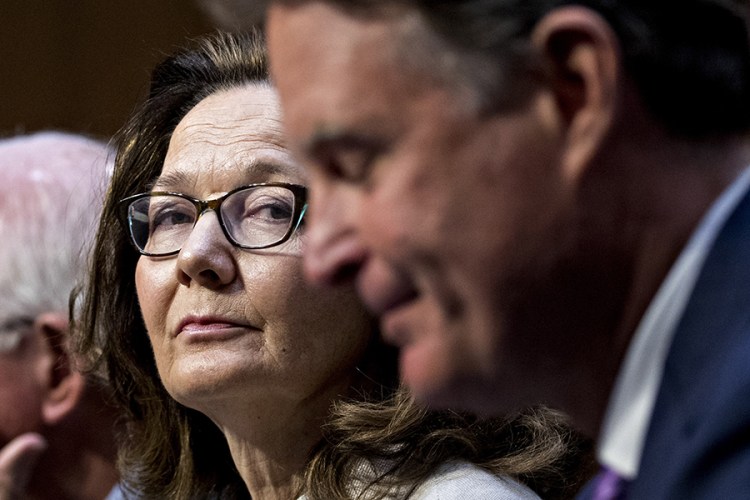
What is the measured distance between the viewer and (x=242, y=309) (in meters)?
1.90

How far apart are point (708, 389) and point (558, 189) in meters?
0.19

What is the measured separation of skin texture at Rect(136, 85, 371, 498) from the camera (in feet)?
6.19

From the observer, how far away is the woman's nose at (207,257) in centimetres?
190

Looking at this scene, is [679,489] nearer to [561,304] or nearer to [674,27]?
[561,304]

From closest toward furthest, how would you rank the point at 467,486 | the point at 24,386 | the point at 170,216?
the point at 467,486 < the point at 170,216 < the point at 24,386

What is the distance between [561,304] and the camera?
2.97ft

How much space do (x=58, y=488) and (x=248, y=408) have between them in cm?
97

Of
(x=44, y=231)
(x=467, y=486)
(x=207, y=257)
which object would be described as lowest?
(x=467, y=486)

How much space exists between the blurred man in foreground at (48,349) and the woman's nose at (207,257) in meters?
0.76

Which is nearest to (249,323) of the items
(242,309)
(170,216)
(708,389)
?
(242,309)

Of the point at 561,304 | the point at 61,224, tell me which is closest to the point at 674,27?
the point at 561,304

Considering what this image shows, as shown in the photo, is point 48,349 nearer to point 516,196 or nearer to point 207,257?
point 207,257

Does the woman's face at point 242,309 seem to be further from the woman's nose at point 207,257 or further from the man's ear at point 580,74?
the man's ear at point 580,74

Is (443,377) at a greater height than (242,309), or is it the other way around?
(443,377)
